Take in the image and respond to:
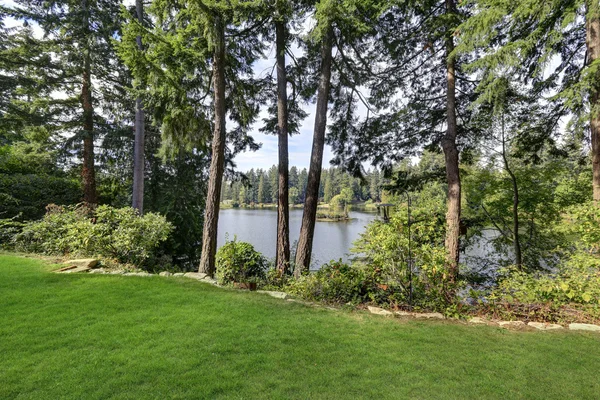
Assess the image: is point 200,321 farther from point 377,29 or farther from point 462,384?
point 377,29

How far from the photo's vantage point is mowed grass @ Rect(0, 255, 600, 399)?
201cm

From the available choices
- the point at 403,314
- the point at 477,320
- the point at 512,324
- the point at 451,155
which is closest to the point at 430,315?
the point at 403,314

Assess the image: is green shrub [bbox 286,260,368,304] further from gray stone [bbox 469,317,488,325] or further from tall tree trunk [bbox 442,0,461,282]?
Result: tall tree trunk [bbox 442,0,461,282]

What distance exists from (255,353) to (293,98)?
6212mm

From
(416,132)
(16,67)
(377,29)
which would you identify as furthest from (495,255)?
(16,67)

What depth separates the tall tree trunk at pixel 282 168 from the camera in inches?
219

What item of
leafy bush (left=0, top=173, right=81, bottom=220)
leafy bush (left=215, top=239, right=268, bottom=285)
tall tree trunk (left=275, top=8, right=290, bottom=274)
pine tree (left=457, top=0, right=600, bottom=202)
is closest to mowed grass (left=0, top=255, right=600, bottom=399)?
leafy bush (left=215, top=239, right=268, bottom=285)

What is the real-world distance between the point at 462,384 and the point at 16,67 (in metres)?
12.8

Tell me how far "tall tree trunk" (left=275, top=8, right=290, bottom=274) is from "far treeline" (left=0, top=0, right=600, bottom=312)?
0.10 ft

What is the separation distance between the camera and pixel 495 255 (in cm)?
794

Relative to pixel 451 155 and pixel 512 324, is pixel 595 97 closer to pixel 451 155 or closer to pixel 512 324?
pixel 451 155

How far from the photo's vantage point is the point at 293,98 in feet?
23.3

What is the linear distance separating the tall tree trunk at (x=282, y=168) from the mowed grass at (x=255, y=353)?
1893mm

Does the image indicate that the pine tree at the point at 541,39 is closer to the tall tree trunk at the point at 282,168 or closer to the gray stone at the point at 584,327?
the gray stone at the point at 584,327
